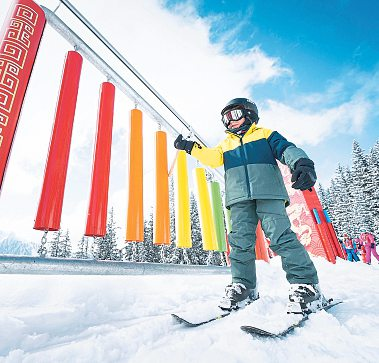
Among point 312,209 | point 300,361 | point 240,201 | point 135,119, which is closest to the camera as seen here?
point 300,361

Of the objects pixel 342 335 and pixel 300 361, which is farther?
pixel 342 335

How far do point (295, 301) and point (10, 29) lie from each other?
271 centimetres

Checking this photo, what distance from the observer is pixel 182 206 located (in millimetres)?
2816

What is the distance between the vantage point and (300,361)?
0.84m

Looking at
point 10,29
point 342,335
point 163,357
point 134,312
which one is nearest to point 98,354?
point 163,357

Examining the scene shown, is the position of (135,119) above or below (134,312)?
above

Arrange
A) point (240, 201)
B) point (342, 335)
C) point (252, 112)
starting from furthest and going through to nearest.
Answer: point (252, 112) < point (240, 201) < point (342, 335)

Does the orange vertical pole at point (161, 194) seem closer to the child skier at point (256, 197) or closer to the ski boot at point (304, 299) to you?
the child skier at point (256, 197)

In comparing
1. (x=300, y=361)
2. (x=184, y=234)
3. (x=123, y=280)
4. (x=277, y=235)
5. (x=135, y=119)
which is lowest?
(x=300, y=361)

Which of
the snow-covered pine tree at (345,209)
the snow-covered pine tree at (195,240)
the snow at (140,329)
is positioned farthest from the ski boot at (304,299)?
the snow-covered pine tree at (345,209)

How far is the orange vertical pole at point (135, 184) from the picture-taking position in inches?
82.3

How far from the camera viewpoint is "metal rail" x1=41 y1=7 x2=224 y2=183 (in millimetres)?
2213

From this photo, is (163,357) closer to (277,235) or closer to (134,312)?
(134,312)

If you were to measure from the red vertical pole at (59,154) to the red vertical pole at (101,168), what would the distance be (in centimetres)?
24
